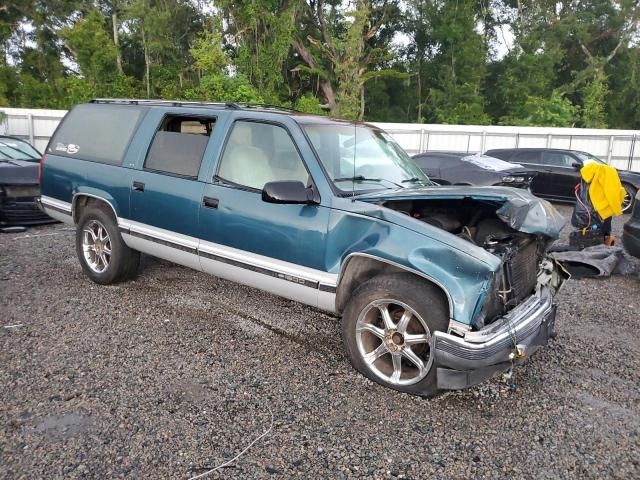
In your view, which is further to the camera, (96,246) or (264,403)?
(96,246)

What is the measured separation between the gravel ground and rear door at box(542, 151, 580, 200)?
8.55 meters

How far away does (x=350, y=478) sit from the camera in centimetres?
256

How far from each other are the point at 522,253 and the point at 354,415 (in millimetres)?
1667

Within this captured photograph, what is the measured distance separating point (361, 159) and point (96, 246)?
300 cm

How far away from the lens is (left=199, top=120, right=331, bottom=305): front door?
12.0 feet

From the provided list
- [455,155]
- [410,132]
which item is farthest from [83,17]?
[455,155]

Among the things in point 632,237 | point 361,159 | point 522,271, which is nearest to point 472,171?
point 632,237

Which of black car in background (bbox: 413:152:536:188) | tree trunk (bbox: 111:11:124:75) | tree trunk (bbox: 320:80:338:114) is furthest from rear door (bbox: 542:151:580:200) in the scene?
tree trunk (bbox: 111:11:124:75)

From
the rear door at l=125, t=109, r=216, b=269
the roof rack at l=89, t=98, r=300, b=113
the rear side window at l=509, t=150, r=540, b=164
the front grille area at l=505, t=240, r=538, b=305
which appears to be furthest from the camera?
the rear side window at l=509, t=150, r=540, b=164

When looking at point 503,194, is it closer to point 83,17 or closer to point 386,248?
point 386,248

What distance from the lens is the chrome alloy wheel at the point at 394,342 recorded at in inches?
129

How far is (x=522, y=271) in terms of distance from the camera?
3.62 m

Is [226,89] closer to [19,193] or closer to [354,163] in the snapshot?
[19,193]

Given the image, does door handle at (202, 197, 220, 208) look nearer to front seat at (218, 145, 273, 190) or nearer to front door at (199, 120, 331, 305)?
front door at (199, 120, 331, 305)
